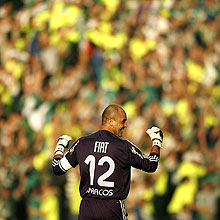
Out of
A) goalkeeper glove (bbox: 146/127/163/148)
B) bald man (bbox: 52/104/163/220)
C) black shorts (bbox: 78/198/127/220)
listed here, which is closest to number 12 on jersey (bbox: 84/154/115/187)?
bald man (bbox: 52/104/163/220)

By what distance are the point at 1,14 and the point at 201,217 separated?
483cm

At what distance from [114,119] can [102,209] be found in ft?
2.14

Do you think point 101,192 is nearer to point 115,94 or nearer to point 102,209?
point 102,209

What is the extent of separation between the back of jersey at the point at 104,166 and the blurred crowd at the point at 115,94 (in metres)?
4.00

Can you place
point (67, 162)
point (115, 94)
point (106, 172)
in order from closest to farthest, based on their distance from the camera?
1. point (106, 172)
2. point (67, 162)
3. point (115, 94)

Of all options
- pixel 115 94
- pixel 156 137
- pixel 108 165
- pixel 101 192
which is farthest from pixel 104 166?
pixel 115 94

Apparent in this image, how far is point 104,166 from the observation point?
11.6ft

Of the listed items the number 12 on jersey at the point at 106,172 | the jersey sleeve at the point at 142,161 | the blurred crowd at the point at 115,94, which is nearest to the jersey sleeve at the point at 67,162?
the number 12 on jersey at the point at 106,172

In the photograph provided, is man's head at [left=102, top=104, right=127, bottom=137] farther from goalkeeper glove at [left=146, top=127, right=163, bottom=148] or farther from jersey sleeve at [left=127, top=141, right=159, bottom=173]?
goalkeeper glove at [left=146, top=127, right=163, bottom=148]

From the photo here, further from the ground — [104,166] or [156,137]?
[156,137]

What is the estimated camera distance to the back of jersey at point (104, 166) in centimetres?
354

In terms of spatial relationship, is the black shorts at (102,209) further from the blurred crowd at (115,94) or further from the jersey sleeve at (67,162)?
the blurred crowd at (115,94)

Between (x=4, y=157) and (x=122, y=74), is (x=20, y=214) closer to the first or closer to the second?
(x=4, y=157)

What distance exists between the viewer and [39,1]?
8.76 metres
